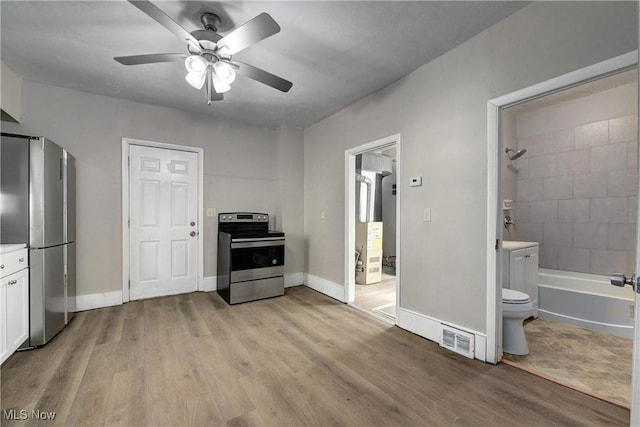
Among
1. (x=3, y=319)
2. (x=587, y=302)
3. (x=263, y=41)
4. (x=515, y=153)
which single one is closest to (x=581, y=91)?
(x=515, y=153)

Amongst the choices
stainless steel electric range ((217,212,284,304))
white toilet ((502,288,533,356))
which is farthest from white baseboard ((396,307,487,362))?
stainless steel electric range ((217,212,284,304))

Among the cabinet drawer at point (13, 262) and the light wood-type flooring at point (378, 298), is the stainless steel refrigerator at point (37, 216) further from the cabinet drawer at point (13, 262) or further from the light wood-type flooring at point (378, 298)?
the light wood-type flooring at point (378, 298)

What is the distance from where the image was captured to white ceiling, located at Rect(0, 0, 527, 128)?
1.80m

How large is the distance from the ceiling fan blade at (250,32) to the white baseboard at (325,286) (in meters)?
2.89

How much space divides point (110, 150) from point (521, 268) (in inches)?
196

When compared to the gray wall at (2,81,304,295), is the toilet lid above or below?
below

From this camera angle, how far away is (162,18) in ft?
5.00

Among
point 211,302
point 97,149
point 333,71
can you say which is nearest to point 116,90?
point 97,149

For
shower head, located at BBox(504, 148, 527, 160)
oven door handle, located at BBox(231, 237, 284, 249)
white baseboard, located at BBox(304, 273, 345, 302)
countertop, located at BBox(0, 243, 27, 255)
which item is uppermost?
shower head, located at BBox(504, 148, 527, 160)

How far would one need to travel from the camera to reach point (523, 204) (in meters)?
3.68

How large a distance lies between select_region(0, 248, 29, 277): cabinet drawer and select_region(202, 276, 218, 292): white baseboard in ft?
6.26

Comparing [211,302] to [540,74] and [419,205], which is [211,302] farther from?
[540,74]

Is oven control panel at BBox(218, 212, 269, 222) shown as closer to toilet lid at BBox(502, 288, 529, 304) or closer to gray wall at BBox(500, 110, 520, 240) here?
toilet lid at BBox(502, 288, 529, 304)

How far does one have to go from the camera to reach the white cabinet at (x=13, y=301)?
1.83 m
